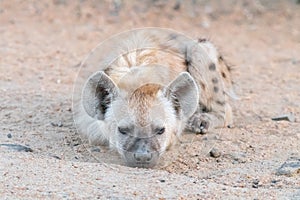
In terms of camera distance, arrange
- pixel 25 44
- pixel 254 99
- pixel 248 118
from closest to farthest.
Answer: pixel 248 118
pixel 254 99
pixel 25 44

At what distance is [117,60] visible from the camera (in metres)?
4.90

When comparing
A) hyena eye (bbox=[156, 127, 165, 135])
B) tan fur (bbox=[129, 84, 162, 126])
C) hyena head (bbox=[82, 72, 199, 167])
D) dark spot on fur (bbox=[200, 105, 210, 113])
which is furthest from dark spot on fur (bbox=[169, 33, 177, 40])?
hyena eye (bbox=[156, 127, 165, 135])

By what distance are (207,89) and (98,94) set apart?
1238 mm

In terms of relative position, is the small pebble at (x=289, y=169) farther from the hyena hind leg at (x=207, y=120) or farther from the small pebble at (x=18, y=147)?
the small pebble at (x=18, y=147)

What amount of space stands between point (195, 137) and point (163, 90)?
0.82 meters

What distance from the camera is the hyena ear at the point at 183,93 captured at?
14.5 feet

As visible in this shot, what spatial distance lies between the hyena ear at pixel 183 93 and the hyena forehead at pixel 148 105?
7cm

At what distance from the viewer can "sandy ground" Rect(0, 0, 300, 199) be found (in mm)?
3861

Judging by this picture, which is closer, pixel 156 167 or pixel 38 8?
pixel 156 167

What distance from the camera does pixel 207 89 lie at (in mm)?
5438

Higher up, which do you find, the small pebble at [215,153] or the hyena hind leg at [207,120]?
the small pebble at [215,153]

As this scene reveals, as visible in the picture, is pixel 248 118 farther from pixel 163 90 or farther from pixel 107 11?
pixel 107 11

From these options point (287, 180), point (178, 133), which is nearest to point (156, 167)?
point (178, 133)

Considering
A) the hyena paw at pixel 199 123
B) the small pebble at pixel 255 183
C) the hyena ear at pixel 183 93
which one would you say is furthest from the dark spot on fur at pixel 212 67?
the small pebble at pixel 255 183
